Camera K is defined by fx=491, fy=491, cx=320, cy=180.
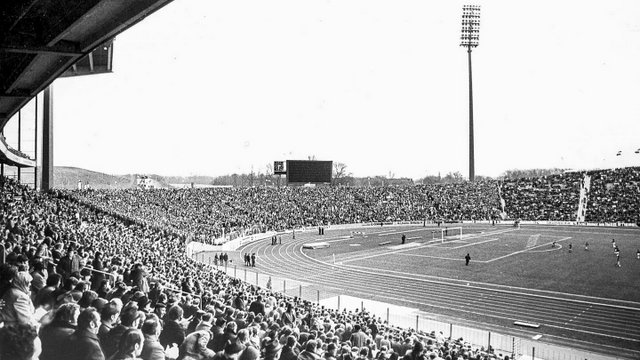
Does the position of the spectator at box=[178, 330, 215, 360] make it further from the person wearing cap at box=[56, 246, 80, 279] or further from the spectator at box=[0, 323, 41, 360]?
the person wearing cap at box=[56, 246, 80, 279]

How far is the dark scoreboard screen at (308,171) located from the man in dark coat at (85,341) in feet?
246

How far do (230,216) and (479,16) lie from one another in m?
68.4

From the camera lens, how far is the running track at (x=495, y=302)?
70.2 ft

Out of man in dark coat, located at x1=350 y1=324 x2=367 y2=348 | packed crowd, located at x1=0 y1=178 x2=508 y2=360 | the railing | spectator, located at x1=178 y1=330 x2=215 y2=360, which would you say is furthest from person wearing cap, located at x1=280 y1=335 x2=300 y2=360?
the railing

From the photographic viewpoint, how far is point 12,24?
30.9ft

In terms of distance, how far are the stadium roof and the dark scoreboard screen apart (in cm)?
6698

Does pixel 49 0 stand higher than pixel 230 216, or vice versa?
pixel 49 0

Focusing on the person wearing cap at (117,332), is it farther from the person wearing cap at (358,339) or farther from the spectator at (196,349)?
the person wearing cap at (358,339)

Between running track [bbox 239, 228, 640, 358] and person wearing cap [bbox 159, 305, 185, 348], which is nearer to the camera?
person wearing cap [bbox 159, 305, 185, 348]

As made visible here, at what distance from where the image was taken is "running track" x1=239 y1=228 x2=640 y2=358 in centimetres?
2141

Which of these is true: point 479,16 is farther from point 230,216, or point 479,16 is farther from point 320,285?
point 320,285

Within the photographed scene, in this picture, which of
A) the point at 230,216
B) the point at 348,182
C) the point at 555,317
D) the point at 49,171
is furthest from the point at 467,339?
the point at 348,182

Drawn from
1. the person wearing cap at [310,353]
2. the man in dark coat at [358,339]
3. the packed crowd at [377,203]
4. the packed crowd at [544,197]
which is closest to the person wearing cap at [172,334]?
the person wearing cap at [310,353]

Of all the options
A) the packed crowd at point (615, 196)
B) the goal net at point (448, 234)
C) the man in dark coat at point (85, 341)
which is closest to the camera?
the man in dark coat at point (85, 341)
